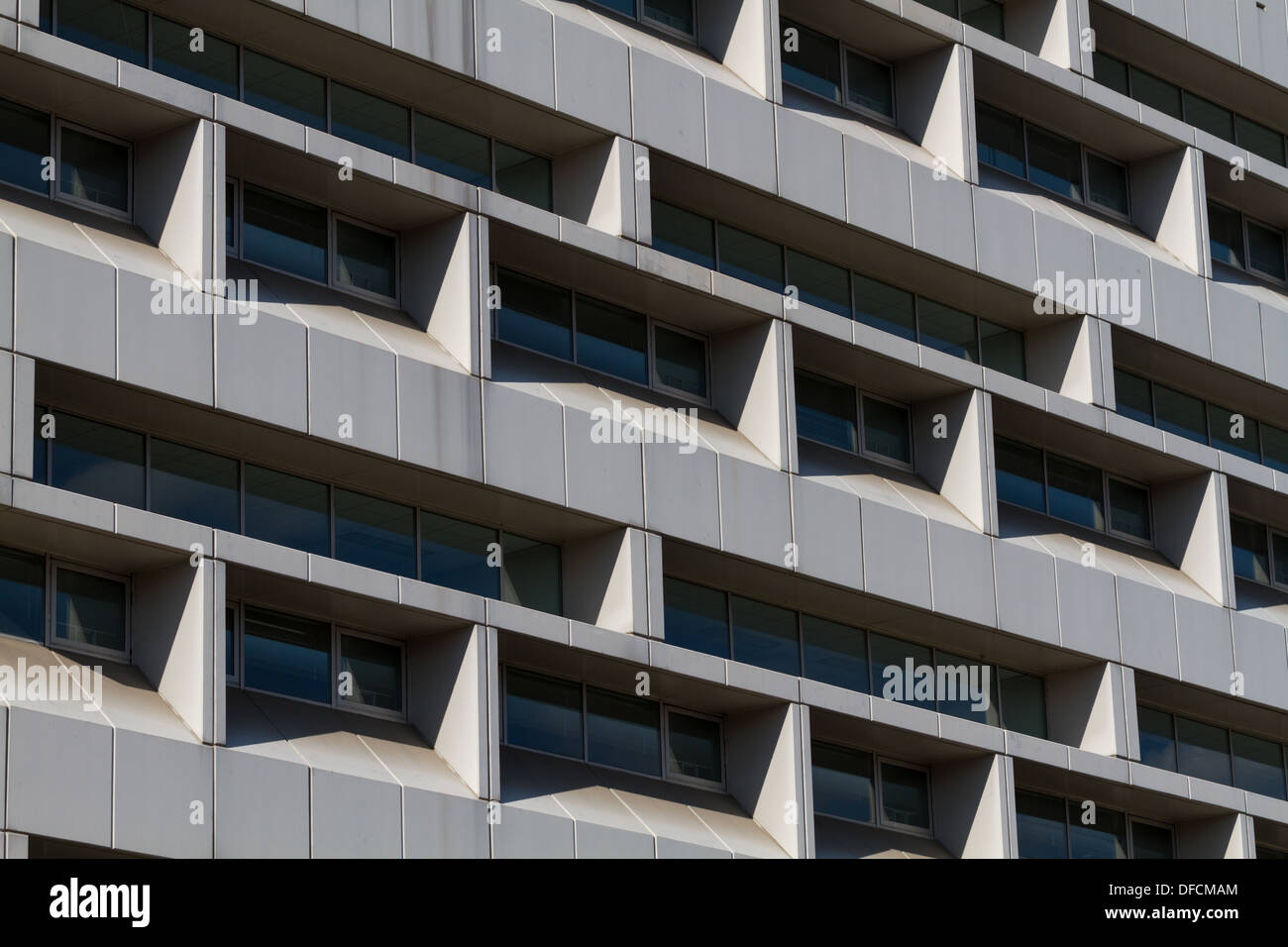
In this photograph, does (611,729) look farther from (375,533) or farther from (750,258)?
(750,258)

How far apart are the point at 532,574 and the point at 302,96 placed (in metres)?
6.19

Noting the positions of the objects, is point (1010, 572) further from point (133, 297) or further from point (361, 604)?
point (133, 297)

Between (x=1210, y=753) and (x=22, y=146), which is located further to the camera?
(x=1210, y=753)

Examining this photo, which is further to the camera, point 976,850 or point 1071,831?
point 1071,831

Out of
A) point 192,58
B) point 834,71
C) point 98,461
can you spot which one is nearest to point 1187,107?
point 834,71

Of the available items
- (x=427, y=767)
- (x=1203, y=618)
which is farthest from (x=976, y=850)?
(x=427, y=767)

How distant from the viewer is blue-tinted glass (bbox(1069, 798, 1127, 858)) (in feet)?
115

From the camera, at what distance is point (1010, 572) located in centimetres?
3372

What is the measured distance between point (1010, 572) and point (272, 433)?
11.3 m

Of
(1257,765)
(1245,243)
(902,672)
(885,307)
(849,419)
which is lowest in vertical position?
(1257,765)

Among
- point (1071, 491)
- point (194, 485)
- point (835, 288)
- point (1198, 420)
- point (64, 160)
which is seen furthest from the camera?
point (1198, 420)

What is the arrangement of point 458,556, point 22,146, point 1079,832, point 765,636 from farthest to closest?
point 1079,832, point 765,636, point 458,556, point 22,146

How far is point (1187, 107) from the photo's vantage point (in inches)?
1603

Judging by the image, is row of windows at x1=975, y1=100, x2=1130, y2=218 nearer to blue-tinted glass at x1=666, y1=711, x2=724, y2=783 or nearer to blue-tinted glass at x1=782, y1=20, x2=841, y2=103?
blue-tinted glass at x1=782, y1=20, x2=841, y2=103
